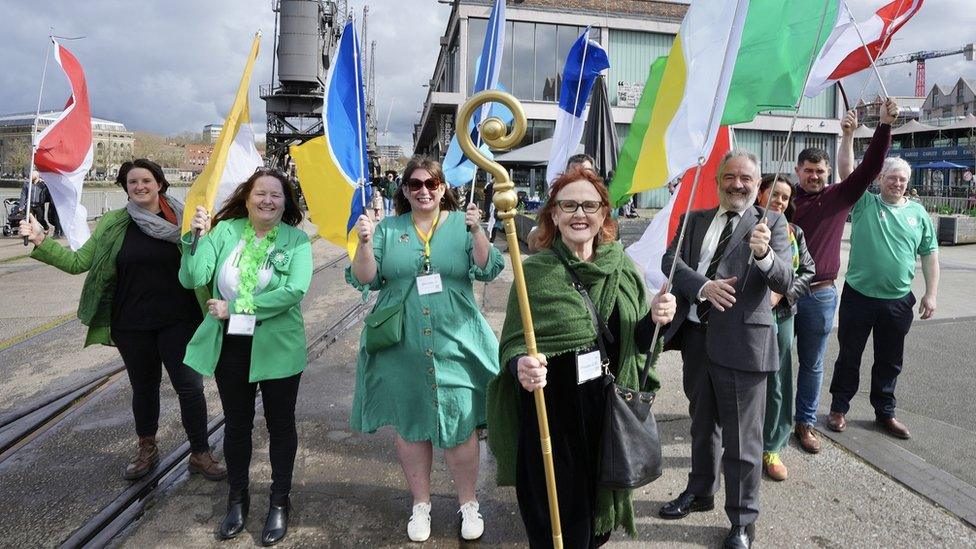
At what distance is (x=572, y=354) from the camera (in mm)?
2457

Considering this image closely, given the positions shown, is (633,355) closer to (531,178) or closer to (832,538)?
(832,538)

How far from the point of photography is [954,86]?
78.8 meters

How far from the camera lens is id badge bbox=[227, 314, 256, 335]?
289 cm

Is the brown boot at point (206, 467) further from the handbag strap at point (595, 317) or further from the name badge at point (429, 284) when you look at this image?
the handbag strap at point (595, 317)

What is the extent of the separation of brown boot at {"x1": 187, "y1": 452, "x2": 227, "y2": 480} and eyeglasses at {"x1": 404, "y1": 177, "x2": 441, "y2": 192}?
7.04ft

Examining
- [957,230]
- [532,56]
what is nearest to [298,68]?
[532,56]

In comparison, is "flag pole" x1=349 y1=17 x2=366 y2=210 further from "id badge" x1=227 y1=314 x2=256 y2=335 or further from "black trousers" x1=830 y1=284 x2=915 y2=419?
"black trousers" x1=830 y1=284 x2=915 y2=419

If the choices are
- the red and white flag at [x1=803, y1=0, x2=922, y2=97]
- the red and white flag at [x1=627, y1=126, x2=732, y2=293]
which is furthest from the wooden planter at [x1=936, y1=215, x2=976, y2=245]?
the red and white flag at [x1=627, y1=126, x2=732, y2=293]

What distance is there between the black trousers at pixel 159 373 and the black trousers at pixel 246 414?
0.61 metres

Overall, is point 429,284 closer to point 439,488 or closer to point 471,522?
point 471,522

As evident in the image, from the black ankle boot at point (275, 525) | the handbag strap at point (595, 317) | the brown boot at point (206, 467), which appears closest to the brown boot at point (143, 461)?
the brown boot at point (206, 467)

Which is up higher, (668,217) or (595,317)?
(668,217)

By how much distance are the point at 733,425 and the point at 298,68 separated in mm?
40615

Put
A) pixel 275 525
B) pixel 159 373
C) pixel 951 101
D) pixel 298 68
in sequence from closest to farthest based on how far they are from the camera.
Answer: pixel 275 525 < pixel 159 373 < pixel 298 68 < pixel 951 101
